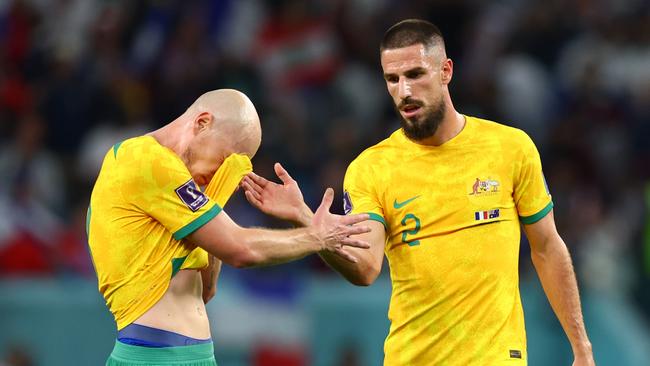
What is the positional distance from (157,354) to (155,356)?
13 mm

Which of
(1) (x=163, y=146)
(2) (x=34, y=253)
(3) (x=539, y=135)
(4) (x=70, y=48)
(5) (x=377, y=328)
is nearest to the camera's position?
(1) (x=163, y=146)

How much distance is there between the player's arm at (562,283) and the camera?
6277mm

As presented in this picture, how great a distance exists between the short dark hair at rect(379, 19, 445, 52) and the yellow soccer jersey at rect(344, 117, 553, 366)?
50 centimetres

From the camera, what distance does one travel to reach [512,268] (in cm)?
625

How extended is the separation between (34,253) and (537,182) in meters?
6.21

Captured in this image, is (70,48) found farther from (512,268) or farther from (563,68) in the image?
(512,268)

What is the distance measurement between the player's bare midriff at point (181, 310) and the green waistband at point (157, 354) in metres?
0.08

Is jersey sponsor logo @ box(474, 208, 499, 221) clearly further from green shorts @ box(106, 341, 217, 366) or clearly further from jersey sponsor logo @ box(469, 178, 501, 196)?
green shorts @ box(106, 341, 217, 366)

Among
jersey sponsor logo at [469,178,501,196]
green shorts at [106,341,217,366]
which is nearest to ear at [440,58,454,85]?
jersey sponsor logo at [469,178,501,196]

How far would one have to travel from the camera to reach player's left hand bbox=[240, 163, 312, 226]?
5.96 metres

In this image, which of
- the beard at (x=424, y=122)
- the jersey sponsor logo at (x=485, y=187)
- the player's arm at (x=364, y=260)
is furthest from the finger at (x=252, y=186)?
the jersey sponsor logo at (x=485, y=187)

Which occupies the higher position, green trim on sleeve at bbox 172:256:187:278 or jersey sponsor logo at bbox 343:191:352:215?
jersey sponsor logo at bbox 343:191:352:215

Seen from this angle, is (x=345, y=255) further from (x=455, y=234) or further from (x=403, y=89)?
(x=403, y=89)

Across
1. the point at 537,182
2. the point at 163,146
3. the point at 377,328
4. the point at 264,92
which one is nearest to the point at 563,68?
the point at 264,92
